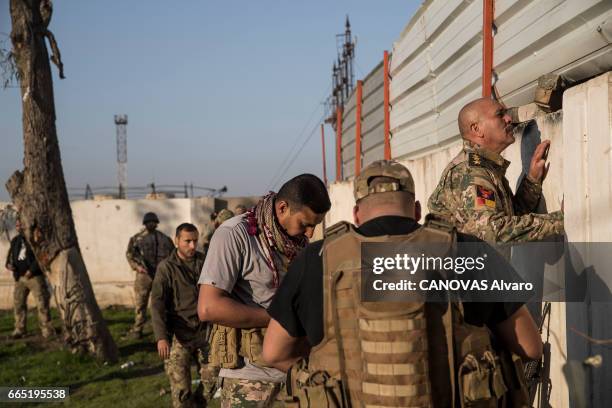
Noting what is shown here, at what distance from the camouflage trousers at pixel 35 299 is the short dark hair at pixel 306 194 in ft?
28.0

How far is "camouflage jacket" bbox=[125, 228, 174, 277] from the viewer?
1085cm

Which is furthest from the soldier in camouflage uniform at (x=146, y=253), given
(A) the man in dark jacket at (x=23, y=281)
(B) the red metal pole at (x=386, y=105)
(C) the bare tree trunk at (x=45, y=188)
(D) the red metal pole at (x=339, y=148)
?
(B) the red metal pole at (x=386, y=105)

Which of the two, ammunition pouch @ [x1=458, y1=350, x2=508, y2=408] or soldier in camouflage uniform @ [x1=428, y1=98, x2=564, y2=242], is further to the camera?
soldier in camouflage uniform @ [x1=428, y1=98, x2=564, y2=242]

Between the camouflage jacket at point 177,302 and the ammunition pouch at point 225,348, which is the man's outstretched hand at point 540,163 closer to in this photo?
the ammunition pouch at point 225,348

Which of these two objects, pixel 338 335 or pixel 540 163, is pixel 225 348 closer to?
pixel 338 335

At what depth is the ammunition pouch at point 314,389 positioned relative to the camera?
2.34 metres

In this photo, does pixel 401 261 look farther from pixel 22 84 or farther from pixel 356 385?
pixel 22 84

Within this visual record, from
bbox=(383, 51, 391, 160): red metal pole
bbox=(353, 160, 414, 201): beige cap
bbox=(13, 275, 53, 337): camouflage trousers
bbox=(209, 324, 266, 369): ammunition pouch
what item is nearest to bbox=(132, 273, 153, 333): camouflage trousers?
bbox=(13, 275, 53, 337): camouflage trousers

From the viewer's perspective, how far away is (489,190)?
11.4ft

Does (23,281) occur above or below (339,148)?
below

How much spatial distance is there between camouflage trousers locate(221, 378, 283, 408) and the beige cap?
1.39 m

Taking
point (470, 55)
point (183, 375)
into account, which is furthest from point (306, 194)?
point (183, 375)

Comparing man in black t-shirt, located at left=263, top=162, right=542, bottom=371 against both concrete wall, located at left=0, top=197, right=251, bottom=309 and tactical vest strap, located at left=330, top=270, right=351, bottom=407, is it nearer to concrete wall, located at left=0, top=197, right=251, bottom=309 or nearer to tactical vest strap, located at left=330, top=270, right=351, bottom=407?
tactical vest strap, located at left=330, top=270, right=351, bottom=407

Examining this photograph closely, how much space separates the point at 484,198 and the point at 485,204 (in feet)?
0.10
